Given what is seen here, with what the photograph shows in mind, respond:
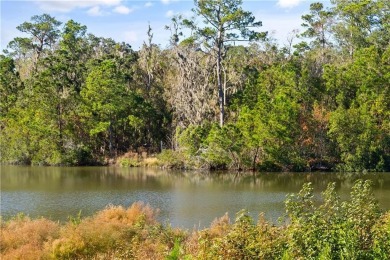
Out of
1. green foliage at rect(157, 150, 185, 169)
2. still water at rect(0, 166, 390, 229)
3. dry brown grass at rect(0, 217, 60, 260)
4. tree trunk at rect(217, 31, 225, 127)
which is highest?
tree trunk at rect(217, 31, 225, 127)

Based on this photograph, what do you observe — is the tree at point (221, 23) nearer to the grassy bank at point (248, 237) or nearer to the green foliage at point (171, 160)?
the green foliage at point (171, 160)

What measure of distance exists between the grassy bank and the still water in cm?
651

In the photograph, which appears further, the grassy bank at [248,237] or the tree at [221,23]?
the tree at [221,23]

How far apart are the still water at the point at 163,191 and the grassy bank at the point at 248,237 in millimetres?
6510

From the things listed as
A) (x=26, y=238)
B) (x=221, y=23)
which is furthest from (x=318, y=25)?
(x=26, y=238)

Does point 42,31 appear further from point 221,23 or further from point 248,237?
point 248,237

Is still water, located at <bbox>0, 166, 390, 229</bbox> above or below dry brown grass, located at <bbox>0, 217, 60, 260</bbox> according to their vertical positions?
below

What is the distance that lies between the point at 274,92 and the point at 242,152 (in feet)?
25.3

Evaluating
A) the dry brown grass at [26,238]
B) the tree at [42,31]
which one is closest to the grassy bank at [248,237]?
the dry brown grass at [26,238]

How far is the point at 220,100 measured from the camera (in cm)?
5081

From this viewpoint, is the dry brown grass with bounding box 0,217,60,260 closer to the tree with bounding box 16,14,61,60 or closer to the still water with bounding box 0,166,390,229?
the still water with bounding box 0,166,390,229

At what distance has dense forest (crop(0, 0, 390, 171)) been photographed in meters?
45.1

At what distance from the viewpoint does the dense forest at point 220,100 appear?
4512 centimetres

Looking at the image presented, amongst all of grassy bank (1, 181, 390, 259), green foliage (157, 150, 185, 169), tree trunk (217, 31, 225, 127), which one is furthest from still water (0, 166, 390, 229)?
tree trunk (217, 31, 225, 127)
